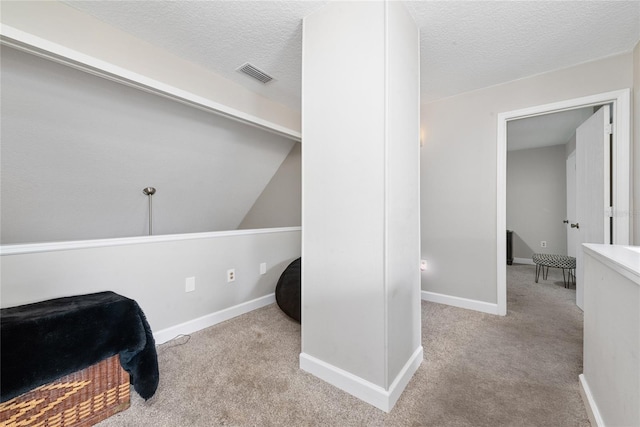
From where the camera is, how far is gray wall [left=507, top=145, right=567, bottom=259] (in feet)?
15.9

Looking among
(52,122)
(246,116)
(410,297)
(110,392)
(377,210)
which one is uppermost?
(246,116)

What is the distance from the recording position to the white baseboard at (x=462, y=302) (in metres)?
2.63

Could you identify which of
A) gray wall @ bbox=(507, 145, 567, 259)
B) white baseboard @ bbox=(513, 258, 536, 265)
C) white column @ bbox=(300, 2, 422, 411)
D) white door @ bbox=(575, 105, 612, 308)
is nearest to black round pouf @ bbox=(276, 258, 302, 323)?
white column @ bbox=(300, 2, 422, 411)

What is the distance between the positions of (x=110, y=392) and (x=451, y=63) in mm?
3197

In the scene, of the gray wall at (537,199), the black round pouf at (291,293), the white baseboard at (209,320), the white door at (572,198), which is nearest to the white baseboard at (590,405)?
the black round pouf at (291,293)

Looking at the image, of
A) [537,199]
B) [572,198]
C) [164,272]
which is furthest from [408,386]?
[537,199]

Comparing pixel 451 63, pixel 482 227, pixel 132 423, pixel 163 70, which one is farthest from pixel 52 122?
pixel 482 227

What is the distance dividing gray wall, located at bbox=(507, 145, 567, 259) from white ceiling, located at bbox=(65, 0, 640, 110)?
3481 millimetres

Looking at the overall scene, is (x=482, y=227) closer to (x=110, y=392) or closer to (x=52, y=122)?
(x=110, y=392)

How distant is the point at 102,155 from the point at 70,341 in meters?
1.54

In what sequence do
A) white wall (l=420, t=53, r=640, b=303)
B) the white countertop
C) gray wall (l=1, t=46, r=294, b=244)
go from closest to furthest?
the white countertop, gray wall (l=1, t=46, r=294, b=244), white wall (l=420, t=53, r=640, b=303)

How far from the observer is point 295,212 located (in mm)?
3846

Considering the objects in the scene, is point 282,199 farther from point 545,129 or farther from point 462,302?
point 545,129

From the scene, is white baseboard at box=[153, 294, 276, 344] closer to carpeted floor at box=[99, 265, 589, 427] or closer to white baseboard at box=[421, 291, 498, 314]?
carpeted floor at box=[99, 265, 589, 427]
